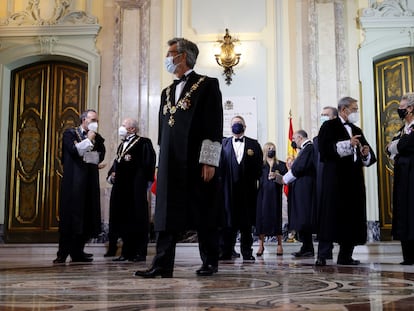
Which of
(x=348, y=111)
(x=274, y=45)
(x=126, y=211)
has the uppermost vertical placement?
(x=274, y=45)

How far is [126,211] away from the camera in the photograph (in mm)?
5754

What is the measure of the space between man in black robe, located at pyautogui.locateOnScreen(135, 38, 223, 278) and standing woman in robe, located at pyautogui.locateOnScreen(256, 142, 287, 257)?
10.6 feet

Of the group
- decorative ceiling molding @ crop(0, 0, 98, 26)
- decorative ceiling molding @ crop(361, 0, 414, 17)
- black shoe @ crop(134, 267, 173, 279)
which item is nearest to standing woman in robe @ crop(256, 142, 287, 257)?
decorative ceiling molding @ crop(361, 0, 414, 17)

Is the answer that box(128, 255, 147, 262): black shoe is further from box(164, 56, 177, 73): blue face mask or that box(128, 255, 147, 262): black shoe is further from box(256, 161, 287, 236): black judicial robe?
box(164, 56, 177, 73): blue face mask

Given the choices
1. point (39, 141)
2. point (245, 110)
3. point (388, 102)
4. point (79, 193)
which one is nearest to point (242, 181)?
point (79, 193)

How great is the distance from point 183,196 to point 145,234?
2.57 meters

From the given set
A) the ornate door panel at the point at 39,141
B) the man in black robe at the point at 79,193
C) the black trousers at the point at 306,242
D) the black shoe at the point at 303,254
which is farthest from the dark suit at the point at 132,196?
A: the ornate door panel at the point at 39,141

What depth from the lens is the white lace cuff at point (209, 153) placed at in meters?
3.37

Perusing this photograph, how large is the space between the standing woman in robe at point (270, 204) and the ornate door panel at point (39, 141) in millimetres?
3465

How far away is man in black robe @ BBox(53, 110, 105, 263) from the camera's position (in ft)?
17.2

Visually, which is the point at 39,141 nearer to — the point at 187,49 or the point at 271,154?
the point at 271,154

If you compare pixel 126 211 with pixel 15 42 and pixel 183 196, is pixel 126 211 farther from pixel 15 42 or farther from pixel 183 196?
pixel 15 42

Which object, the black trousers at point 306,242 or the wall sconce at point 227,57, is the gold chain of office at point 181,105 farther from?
the wall sconce at point 227,57

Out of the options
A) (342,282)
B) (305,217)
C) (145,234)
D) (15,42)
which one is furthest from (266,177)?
(15,42)
